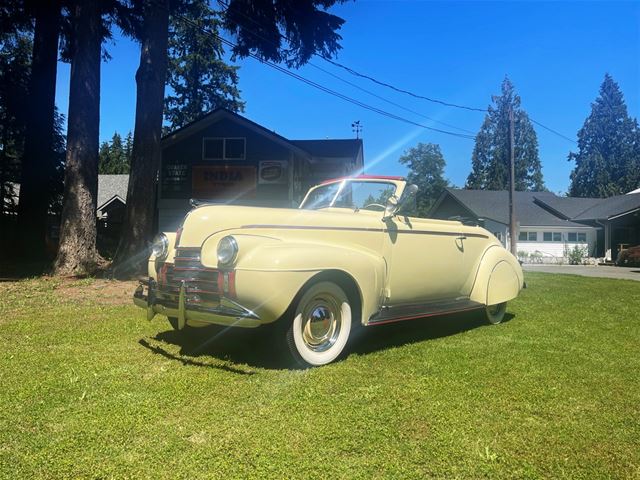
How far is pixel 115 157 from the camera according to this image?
79.6 metres

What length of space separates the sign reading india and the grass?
16499 millimetres

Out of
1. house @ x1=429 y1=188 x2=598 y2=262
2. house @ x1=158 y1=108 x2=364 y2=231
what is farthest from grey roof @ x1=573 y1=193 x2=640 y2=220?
house @ x1=158 y1=108 x2=364 y2=231

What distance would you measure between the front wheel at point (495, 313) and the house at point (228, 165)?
598 inches

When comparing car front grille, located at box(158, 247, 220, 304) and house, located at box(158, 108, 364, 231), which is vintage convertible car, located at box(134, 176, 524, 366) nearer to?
car front grille, located at box(158, 247, 220, 304)

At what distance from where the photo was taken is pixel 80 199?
437 inches

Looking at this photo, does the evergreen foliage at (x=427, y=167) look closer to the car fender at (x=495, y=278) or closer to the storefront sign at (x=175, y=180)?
the storefront sign at (x=175, y=180)

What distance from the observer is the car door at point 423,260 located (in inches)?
197

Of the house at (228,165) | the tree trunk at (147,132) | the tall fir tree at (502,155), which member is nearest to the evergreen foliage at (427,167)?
the tall fir tree at (502,155)

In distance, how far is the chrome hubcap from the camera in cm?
423

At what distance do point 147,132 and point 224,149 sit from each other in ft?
34.8

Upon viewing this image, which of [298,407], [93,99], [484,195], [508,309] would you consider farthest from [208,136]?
[484,195]

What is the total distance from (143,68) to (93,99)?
1439 millimetres

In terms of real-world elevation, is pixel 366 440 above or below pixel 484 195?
below

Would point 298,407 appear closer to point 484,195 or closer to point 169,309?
point 169,309
